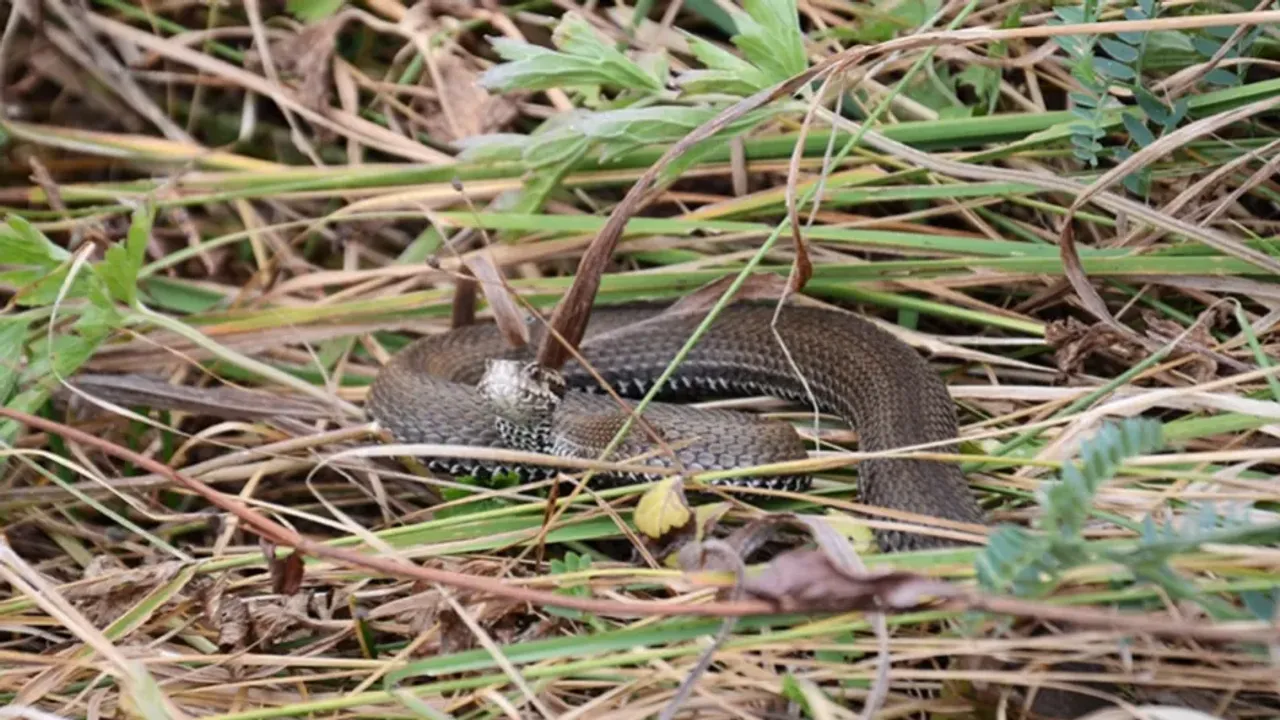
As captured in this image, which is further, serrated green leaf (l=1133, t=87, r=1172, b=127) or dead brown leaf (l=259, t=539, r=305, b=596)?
serrated green leaf (l=1133, t=87, r=1172, b=127)

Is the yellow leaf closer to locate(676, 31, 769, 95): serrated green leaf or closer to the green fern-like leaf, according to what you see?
the green fern-like leaf

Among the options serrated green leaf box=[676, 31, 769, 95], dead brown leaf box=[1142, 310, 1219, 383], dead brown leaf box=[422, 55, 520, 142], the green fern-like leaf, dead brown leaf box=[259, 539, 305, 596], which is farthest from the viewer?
dead brown leaf box=[422, 55, 520, 142]

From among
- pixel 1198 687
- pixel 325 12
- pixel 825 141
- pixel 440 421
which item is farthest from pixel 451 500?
pixel 325 12

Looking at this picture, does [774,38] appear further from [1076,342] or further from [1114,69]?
[1076,342]

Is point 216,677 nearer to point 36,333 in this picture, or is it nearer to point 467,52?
point 36,333

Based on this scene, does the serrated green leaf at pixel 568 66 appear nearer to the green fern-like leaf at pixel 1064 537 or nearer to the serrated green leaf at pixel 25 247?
the serrated green leaf at pixel 25 247

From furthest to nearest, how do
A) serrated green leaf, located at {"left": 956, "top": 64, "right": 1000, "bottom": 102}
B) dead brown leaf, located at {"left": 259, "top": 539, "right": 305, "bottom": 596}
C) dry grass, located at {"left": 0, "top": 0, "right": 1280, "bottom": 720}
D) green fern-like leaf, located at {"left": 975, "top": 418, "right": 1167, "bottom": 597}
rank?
serrated green leaf, located at {"left": 956, "top": 64, "right": 1000, "bottom": 102} → dead brown leaf, located at {"left": 259, "top": 539, "right": 305, "bottom": 596} → dry grass, located at {"left": 0, "top": 0, "right": 1280, "bottom": 720} → green fern-like leaf, located at {"left": 975, "top": 418, "right": 1167, "bottom": 597}

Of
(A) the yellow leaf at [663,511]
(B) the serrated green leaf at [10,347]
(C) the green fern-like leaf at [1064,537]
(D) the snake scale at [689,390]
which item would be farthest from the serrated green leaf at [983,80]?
(B) the serrated green leaf at [10,347]

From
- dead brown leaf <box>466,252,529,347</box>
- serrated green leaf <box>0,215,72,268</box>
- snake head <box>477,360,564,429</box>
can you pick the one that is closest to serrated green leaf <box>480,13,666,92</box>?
dead brown leaf <box>466,252,529,347</box>
